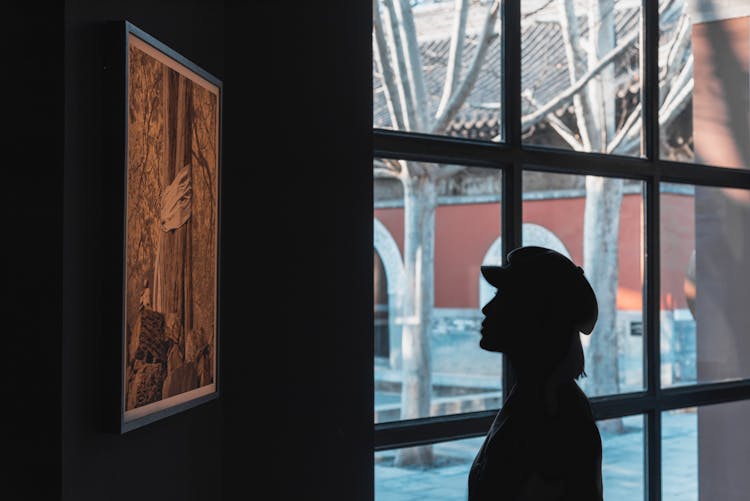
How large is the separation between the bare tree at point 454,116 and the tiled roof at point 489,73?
24 mm

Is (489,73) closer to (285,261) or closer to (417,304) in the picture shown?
(417,304)

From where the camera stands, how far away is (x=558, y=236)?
417 cm

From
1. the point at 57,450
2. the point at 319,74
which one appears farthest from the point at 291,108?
the point at 57,450

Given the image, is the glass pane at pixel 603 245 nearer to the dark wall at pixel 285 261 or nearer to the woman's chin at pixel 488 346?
the dark wall at pixel 285 261

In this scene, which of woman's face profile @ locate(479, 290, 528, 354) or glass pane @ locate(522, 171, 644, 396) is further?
glass pane @ locate(522, 171, 644, 396)

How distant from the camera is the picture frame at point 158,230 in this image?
2.33 m

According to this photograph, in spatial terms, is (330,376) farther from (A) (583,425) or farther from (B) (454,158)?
(A) (583,425)

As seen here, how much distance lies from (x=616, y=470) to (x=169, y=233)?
8.85 ft

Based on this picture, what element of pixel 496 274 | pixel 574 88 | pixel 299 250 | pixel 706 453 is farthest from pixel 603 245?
pixel 496 274

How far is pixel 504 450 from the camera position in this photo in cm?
207

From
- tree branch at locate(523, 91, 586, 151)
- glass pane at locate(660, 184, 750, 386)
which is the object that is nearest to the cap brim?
tree branch at locate(523, 91, 586, 151)

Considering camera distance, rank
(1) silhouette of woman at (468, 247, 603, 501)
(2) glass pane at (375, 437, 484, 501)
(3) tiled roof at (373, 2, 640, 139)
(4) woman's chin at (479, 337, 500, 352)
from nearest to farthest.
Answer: (1) silhouette of woman at (468, 247, 603, 501), (4) woman's chin at (479, 337, 500, 352), (2) glass pane at (375, 437, 484, 501), (3) tiled roof at (373, 2, 640, 139)

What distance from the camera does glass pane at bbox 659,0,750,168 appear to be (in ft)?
15.3

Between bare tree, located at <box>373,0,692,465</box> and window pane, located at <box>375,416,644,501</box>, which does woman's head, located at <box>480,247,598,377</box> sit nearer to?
window pane, located at <box>375,416,644,501</box>
